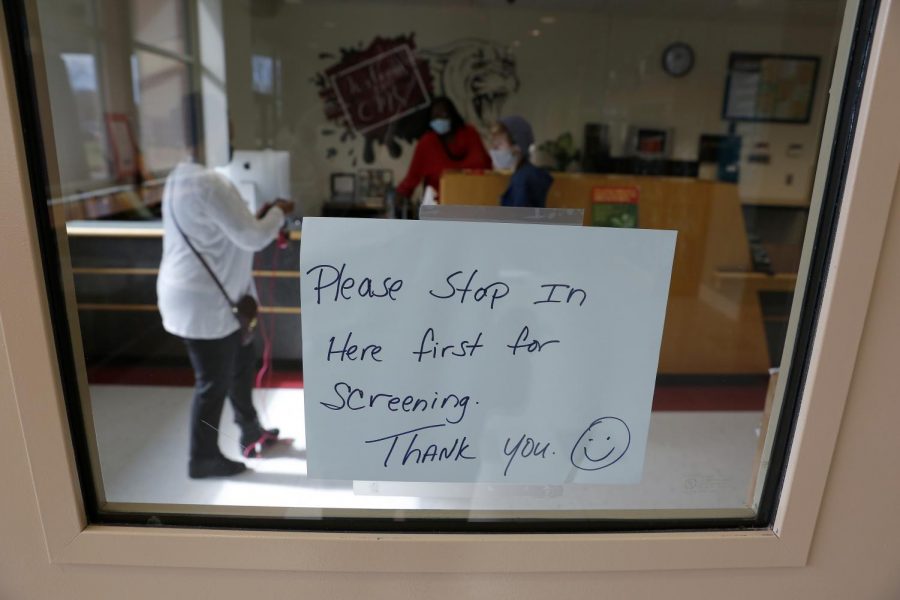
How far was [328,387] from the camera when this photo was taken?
65 cm

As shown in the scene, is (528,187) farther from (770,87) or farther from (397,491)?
(770,87)

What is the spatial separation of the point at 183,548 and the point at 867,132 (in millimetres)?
866

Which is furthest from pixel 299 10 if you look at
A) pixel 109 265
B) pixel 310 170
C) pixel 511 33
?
pixel 109 265

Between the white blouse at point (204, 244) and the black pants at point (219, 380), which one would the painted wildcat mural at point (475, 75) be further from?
the black pants at point (219, 380)

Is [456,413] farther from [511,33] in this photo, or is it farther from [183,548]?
[511,33]

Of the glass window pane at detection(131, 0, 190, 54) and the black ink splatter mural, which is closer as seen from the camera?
the glass window pane at detection(131, 0, 190, 54)

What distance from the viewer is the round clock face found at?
4785 millimetres

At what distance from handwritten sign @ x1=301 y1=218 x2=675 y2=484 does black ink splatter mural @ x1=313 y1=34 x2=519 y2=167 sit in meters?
4.49

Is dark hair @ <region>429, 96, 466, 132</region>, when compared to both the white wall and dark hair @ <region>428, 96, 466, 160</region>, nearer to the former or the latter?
dark hair @ <region>428, 96, 466, 160</region>

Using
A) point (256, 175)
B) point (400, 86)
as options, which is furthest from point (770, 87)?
point (256, 175)

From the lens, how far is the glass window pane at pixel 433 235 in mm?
640

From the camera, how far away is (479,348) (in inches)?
25.4

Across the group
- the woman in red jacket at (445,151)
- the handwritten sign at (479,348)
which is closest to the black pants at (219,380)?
the handwritten sign at (479,348)

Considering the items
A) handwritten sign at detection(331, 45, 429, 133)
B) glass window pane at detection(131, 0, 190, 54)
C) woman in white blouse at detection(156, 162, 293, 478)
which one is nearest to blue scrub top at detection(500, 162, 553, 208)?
woman in white blouse at detection(156, 162, 293, 478)
